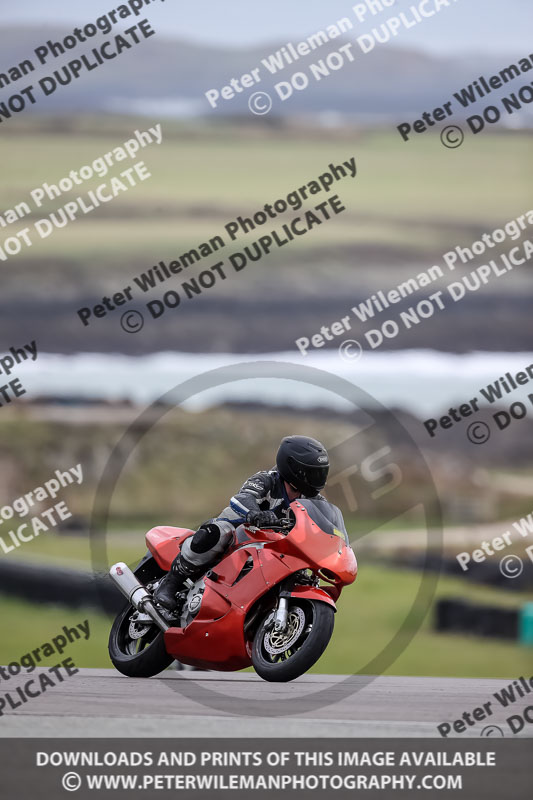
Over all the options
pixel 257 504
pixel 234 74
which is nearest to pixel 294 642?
pixel 257 504

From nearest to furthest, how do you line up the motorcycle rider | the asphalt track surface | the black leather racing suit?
1. the asphalt track surface
2. the motorcycle rider
3. the black leather racing suit

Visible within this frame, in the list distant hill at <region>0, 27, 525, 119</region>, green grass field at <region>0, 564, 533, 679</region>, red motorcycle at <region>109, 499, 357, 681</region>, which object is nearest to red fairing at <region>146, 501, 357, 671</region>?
red motorcycle at <region>109, 499, 357, 681</region>

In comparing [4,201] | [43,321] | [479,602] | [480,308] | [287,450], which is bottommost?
[479,602]

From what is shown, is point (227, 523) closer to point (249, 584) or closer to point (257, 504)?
point (257, 504)

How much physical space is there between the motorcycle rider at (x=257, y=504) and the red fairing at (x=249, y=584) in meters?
0.09

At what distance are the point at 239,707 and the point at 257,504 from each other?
101 cm

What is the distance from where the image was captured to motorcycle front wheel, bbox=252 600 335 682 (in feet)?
16.1

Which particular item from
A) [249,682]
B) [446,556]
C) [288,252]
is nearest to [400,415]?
[446,556]

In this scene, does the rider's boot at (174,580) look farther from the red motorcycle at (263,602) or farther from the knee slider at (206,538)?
the knee slider at (206,538)

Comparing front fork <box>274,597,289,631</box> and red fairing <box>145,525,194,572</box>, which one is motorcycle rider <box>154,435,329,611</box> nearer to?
red fairing <box>145,525,194,572</box>

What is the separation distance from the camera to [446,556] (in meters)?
23.2

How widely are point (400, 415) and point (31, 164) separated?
10455 mm

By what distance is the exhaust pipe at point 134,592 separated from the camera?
5602 millimetres

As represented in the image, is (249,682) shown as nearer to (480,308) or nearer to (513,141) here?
(480,308)
